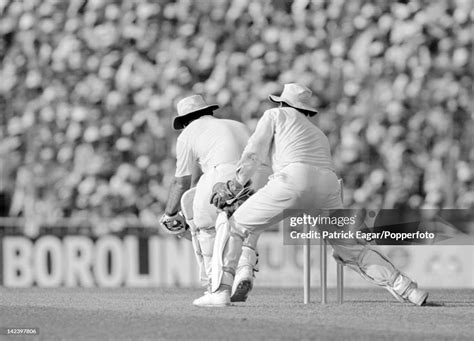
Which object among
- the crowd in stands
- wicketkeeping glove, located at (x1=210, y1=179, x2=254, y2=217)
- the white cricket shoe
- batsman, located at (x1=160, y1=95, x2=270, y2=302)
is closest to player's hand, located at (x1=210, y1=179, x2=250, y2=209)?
wicketkeeping glove, located at (x1=210, y1=179, x2=254, y2=217)

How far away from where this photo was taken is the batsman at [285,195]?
28.1 ft

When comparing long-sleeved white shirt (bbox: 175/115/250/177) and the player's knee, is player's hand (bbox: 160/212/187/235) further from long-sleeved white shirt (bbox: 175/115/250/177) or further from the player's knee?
the player's knee

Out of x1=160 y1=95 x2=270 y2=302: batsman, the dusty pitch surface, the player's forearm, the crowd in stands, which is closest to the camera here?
the dusty pitch surface

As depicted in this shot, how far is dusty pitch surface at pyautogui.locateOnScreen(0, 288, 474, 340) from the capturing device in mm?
7074

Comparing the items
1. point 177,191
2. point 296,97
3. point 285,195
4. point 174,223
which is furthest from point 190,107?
point 285,195

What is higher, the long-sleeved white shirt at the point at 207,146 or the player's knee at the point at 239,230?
the long-sleeved white shirt at the point at 207,146

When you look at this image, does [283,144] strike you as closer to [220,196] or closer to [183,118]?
[220,196]

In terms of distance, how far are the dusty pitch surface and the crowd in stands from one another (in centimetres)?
482

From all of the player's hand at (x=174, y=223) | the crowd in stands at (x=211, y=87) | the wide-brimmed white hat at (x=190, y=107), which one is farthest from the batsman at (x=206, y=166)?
the crowd in stands at (x=211, y=87)

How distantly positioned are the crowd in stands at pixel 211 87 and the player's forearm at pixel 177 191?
447 centimetres

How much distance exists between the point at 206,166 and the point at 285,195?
47.5 inches

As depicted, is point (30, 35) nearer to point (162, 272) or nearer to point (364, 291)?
point (162, 272)

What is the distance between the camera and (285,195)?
28.0ft

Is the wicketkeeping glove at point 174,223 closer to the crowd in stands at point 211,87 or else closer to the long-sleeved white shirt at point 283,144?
the long-sleeved white shirt at point 283,144
